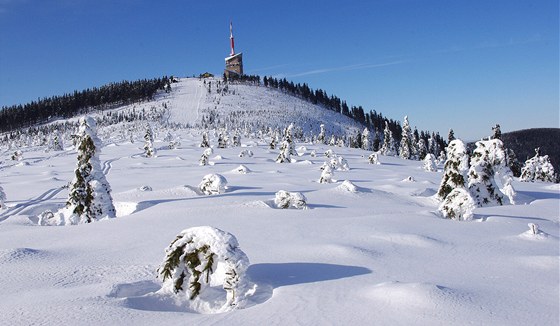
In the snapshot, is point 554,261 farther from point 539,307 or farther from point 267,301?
point 267,301

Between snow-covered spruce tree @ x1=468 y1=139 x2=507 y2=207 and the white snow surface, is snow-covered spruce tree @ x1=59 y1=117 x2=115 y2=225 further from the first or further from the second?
snow-covered spruce tree @ x1=468 y1=139 x2=507 y2=207

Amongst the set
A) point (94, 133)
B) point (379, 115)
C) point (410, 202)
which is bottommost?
point (410, 202)

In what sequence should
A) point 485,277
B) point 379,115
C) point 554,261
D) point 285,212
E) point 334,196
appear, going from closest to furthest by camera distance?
1. point 485,277
2. point 554,261
3. point 285,212
4. point 334,196
5. point 379,115

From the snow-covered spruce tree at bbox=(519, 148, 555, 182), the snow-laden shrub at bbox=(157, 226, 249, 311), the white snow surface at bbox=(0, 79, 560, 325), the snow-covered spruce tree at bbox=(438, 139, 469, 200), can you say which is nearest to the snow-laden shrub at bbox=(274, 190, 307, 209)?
the white snow surface at bbox=(0, 79, 560, 325)

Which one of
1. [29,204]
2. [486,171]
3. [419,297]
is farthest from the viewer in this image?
[29,204]

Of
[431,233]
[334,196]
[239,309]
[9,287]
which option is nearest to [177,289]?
[239,309]

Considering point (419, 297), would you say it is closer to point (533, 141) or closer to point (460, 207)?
point (460, 207)

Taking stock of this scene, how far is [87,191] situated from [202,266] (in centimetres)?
1182

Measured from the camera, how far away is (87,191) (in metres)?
14.9

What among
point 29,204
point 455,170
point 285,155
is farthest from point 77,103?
point 455,170

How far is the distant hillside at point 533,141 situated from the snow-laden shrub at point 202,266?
540ft

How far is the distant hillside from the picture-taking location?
148 meters

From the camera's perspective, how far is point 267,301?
14.6 feet

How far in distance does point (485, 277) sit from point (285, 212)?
5.64 m
